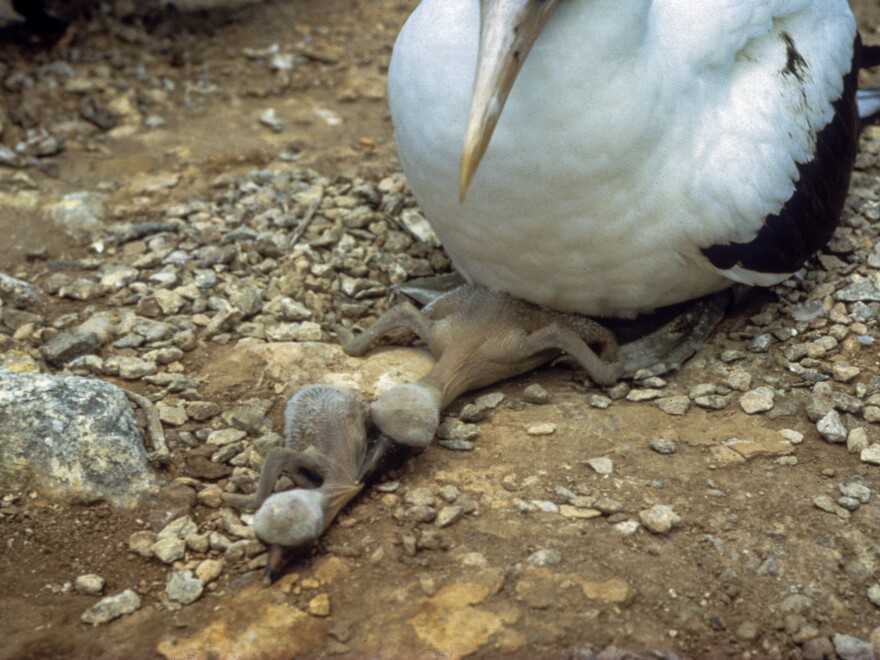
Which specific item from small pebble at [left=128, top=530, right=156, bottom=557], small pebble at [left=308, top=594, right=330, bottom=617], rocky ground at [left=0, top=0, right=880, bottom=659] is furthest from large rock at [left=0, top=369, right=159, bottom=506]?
small pebble at [left=308, top=594, right=330, bottom=617]

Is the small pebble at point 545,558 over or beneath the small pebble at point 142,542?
over

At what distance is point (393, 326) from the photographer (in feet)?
12.7

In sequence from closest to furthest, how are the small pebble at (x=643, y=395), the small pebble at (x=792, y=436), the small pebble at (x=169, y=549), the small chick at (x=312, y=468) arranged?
the small chick at (x=312, y=468), the small pebble at (x=169, y=549), the small pebble at (x=792, y=436), the small pebble at (x=643, y=395)

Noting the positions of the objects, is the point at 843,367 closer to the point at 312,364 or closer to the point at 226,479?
the point at 312,364

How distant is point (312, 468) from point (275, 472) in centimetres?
10

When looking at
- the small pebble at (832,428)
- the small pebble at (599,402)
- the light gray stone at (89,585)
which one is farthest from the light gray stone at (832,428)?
the light gray stone at (89,585)

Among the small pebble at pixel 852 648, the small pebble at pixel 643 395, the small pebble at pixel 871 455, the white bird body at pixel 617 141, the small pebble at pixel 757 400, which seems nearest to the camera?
the small pebble at pixel 852 648

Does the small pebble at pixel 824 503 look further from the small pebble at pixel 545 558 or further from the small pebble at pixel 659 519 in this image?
the small pebble at pixel 545 558

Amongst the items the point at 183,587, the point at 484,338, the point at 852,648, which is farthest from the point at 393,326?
the point at 852,648

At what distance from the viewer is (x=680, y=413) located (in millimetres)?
3576

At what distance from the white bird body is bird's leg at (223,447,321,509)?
931 mm

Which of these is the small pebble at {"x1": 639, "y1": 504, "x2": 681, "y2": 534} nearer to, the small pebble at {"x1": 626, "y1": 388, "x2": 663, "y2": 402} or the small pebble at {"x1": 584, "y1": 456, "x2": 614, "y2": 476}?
the small pebble at {"x1": 584, "y1": 456, "x2": 614, "y2": 476}

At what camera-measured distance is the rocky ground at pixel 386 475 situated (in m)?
2.75

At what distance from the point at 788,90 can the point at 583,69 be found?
91cm
